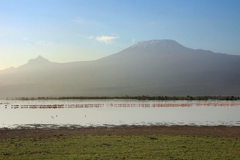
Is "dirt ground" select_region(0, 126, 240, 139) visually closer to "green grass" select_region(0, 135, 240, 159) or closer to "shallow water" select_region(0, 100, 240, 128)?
"green grass" select_region(0, 135, 240, 159)

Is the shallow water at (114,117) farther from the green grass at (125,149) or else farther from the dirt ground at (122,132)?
the green grass at (125,149)

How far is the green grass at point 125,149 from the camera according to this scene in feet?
40.8

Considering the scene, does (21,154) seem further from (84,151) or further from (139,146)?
(139,146)

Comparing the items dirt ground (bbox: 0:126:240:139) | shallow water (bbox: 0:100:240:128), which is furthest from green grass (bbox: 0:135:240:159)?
shallow water (bbox: 0:100:240:128)

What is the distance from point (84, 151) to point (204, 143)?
781 cm

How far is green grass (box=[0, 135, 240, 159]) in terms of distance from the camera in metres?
12.4

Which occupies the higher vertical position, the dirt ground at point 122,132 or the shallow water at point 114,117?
the dirt ground at point 122,132

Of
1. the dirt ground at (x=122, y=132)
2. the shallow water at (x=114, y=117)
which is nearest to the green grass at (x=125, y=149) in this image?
the dirt ground at (x=122, y=132)

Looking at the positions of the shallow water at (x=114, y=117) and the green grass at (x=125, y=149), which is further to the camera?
the shallow water at (x=114, y=117)

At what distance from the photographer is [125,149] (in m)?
14.0

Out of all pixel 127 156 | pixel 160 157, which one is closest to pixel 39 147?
pixel 127 156

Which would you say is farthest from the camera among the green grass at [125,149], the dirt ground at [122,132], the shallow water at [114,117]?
the shallow water at [114,117]

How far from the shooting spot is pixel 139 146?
14.9 meters

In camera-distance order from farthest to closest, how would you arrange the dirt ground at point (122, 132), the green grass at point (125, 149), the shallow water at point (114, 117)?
the shallow water at point (114, 117) < the dirt ground at point (122, 132) < the green grass at point (125, 149)
